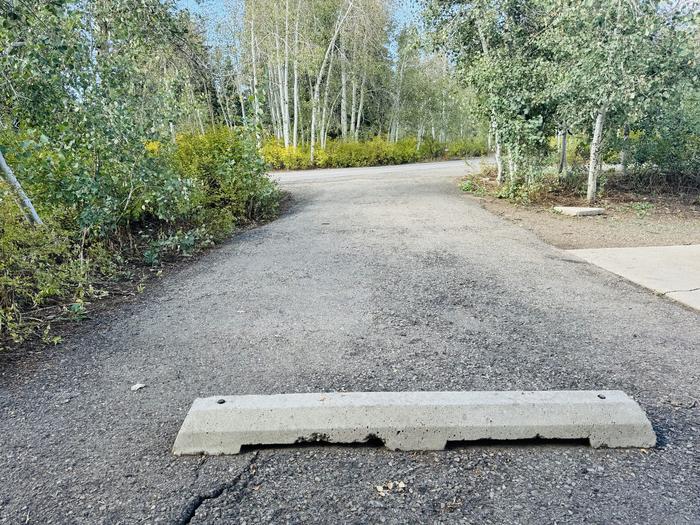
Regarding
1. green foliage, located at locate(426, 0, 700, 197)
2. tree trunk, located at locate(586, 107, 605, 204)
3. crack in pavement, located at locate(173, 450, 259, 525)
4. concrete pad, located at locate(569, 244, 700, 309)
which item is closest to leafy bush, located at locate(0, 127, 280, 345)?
crack in pavement, located at locate(173, 450, 259, 525)

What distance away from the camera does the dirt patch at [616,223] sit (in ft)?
19.4

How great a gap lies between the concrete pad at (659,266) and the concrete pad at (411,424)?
231 centimetres

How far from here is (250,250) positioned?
542 cm

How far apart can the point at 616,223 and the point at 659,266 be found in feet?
8.75

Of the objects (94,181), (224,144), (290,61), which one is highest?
(290,61)

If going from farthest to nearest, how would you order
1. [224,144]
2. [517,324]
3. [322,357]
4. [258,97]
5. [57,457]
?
1. [224,144]
2. [258,97]
3. [517,324]
4. [322,357]
5. [57,457]

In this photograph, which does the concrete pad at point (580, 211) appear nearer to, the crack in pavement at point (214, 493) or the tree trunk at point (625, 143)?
the tree trunk at point (625, 143)

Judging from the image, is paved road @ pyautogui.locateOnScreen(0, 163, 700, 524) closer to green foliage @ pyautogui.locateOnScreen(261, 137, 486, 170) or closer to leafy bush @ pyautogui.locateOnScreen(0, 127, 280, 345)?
leafy bush @ pyautogui.locateOnScreen(0, 127, 280, 345)

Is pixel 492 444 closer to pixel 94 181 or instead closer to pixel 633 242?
pixel 94 181

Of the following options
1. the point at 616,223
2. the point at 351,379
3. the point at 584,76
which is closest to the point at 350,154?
the point at 584,76

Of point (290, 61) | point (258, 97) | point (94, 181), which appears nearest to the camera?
point (94, 181)

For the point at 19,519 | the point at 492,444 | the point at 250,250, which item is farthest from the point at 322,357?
the point at 250,250

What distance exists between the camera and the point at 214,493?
1.61 metres

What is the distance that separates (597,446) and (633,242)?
4.94 metres
